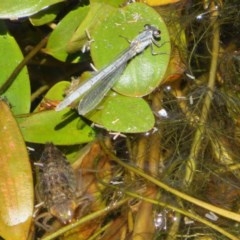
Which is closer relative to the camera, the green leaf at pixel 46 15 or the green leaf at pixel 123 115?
the green leaf at pixel 123 115

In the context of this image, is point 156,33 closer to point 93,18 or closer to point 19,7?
point 93,18

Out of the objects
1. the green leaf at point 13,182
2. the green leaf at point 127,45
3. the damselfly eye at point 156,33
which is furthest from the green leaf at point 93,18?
the green leaf at point 13,182

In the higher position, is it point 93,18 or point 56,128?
point 93,18

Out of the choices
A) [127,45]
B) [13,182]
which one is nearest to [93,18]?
[127,45]

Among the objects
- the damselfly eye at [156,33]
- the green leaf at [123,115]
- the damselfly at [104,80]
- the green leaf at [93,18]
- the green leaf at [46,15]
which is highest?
the green leaf at [93,18]

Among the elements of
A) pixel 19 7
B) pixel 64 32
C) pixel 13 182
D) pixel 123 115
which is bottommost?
pixel 13 182

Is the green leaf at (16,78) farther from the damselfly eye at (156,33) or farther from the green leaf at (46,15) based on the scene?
the damselfly eye at (156,33)

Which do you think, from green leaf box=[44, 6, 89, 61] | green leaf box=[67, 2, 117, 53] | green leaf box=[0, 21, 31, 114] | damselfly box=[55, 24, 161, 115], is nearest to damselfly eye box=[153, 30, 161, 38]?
damselfly box=[55, 24, 161, 115]
